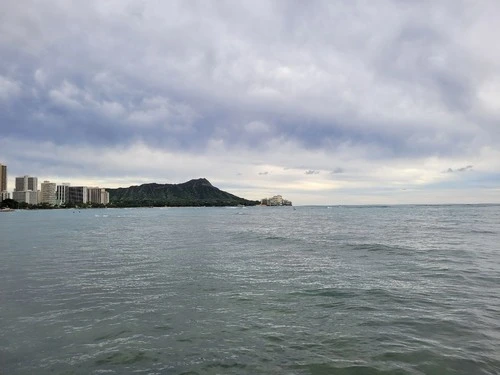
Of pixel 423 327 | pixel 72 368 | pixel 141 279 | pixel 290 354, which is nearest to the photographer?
pixel 72 368

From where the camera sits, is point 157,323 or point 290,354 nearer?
point 290,354

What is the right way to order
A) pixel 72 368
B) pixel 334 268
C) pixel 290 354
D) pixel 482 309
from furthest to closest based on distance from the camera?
pixel 334 268, pixel 482 309, pixel 290 354, pixel 72 368

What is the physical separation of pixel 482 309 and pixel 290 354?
9.47 meters

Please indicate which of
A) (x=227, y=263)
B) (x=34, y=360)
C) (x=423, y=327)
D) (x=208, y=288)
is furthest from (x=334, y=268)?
(x=34, y=360)

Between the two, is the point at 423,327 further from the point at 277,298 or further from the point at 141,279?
the point at 141,279

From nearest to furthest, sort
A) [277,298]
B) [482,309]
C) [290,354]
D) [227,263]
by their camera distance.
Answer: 1. [290,354]
2. [482,309]
3. [277,298]
4. [227,263]

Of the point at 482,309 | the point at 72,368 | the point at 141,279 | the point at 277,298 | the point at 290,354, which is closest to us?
the point at 72,368

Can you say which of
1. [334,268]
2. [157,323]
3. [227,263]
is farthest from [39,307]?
[334,268]

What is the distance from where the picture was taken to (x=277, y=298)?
16.6 metres

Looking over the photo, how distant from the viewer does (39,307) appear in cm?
1531

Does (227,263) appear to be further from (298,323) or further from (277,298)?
(298,323)

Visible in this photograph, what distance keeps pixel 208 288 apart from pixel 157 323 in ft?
19.1

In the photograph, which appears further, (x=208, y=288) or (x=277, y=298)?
(x=208, y=288)

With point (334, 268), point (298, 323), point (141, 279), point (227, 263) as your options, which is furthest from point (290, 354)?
point (227, 263)
